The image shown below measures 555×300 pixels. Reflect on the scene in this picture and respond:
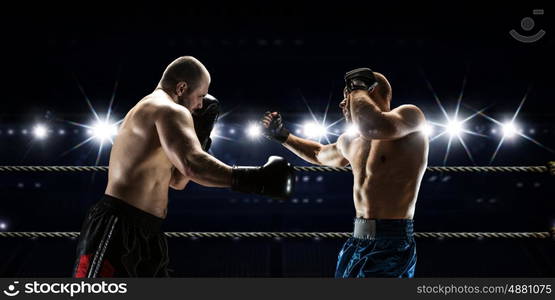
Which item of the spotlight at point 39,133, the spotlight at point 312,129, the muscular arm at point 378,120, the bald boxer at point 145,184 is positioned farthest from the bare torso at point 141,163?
the spotlight at point 39,133

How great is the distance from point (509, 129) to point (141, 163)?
10.1 m

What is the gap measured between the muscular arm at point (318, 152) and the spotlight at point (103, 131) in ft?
26.3

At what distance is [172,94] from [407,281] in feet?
2.97

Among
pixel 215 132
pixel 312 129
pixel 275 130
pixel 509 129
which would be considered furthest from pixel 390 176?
pixel 509 129

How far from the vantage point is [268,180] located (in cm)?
120

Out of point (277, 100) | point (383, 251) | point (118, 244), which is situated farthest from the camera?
point (277, 100)

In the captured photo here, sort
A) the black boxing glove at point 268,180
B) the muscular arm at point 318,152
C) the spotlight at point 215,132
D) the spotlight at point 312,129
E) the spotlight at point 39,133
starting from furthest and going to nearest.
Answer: the spotlight at point 312,129 < the spotlight at point 215,132 < the spotlight at point 39,133 < the muscular arm at point 318,152 < the black boxing glove at point 268,180

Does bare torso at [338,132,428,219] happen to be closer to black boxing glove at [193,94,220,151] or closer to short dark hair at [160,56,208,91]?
black boxing glove at [193,94,220,151]

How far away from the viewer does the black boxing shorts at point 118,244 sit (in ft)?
4.25

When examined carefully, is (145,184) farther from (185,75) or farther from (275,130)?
(275,130)

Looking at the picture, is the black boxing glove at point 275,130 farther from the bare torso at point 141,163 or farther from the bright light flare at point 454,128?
the bright light flare at point 454,128

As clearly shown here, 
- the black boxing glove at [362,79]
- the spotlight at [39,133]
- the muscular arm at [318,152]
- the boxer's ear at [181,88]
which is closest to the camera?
the boxer's ear at [181,88]

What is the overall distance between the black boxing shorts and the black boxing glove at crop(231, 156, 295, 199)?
36cm

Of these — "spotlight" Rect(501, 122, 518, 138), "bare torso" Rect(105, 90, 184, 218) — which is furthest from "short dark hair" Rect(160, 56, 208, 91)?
"spotlight" Rect(501, 122, 518, 138)
